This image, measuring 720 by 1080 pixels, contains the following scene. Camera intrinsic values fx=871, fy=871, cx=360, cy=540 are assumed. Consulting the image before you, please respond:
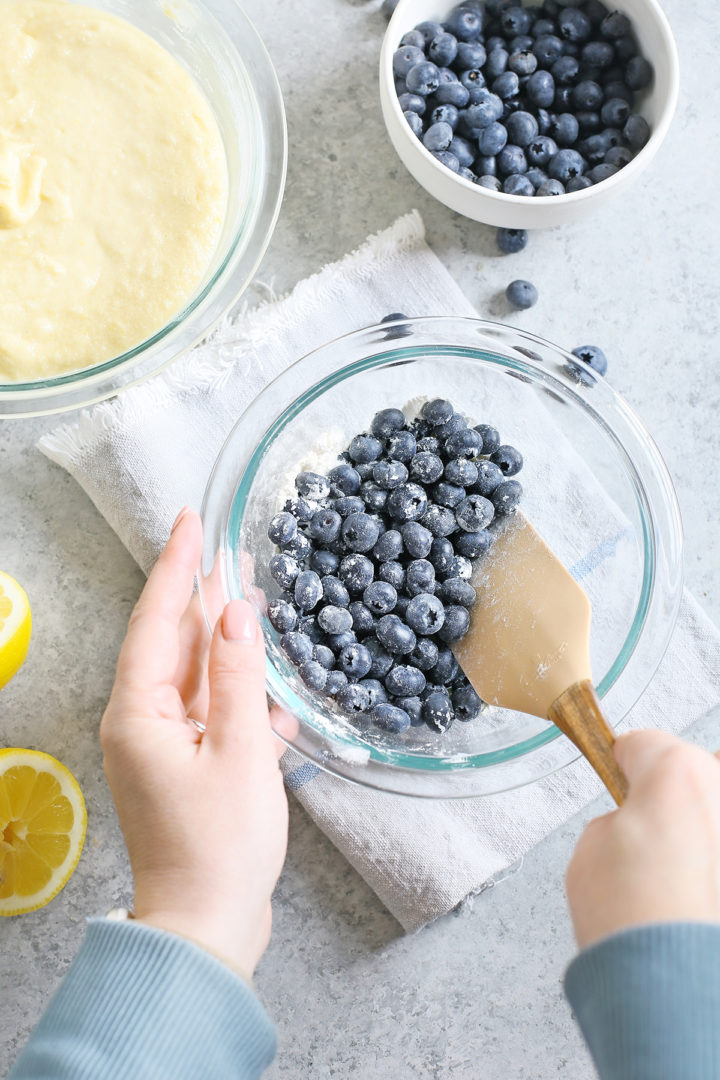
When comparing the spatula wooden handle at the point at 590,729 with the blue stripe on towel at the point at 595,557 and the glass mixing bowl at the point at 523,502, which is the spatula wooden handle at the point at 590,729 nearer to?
the glass mixing bowl at the point at 523,502

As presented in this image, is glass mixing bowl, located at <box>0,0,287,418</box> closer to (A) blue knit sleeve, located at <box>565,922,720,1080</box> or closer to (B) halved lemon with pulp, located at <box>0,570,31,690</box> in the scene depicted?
(B) halved lemon with pulp, located at <box>0,570,31,690</box>

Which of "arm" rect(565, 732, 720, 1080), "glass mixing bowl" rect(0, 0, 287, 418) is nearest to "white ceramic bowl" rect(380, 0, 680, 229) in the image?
"glass mixing bowl" rect(0, 0, 287, 418)

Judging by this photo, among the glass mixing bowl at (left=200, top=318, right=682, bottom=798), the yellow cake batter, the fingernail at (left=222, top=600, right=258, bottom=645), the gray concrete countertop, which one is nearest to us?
the fingernail at (left=222, top=600, right=258, bottom=645)

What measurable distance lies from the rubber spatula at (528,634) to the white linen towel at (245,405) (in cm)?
34

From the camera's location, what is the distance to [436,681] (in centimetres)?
142

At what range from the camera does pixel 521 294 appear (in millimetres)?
1696

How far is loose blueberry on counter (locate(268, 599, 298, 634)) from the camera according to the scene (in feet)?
4.51

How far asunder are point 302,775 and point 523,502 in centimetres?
63

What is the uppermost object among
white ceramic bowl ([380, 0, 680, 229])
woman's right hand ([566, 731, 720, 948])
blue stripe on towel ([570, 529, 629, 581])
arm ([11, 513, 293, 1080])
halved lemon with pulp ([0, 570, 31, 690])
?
white ceramic bowl ([380, 0, 680, 229])

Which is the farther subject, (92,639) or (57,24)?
(92,639)

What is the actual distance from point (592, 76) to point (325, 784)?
4.72 feet

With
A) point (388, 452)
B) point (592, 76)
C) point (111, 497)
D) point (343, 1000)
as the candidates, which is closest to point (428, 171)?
point (592, 76)

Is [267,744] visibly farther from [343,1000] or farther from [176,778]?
[343,1000]

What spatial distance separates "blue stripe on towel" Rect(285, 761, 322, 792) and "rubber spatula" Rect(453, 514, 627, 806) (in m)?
0.35
